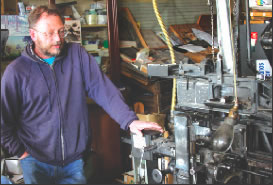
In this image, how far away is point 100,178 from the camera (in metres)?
2.59

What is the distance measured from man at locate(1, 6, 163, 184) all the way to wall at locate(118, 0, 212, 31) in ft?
3.69

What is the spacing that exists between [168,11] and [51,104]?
1393 millimetres

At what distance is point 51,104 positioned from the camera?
152 centimetres

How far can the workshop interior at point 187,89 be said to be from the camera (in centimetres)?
154

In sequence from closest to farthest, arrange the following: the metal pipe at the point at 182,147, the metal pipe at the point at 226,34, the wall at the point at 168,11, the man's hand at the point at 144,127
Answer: the metal pipe at the point at 182,147, the man's hand at the point at 144,127, the metal pipe at the point at 226,34, the wall at the point at 168,11

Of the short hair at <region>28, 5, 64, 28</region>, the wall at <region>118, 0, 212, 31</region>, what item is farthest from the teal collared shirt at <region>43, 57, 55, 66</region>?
the wall at <region>118, 0, 212, 31</region>

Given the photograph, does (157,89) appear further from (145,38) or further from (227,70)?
(227,70)

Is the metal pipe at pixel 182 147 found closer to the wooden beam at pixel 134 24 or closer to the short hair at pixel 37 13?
the short hair at pixel 37 13

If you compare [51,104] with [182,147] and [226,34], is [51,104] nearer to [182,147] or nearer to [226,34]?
[182,147]

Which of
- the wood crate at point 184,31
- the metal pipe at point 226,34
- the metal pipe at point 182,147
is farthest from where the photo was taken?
the wood crate at point 184,31

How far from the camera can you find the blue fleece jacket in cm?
144

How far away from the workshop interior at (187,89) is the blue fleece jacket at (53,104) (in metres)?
0.11

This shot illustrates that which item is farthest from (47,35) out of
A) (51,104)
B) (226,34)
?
(226,34)

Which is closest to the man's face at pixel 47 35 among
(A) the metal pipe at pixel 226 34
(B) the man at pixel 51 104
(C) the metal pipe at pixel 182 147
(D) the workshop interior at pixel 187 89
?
(B) the man at pixel 51 104
